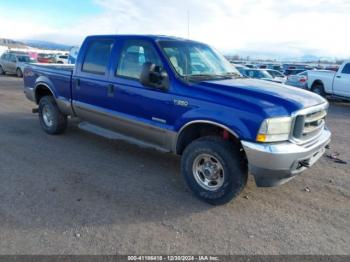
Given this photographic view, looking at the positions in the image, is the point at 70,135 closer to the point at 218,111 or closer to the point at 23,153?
the point at 23,153

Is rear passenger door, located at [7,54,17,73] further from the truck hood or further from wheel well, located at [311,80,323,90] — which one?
the truck hood

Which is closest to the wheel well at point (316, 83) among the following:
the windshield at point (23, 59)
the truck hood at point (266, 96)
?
the truck hood at point (266, 96)

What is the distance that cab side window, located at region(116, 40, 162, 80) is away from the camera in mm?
4506

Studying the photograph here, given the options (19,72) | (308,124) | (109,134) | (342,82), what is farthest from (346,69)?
(19,72)

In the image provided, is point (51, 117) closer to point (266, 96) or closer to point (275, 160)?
point (266, 96)

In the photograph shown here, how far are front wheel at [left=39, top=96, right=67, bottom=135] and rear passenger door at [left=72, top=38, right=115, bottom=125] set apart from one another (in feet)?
2.82

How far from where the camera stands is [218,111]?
3.71m

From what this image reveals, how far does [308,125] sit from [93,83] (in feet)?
11.0

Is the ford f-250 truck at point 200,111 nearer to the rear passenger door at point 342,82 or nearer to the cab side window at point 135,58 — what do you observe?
the cab side window at point 135,58

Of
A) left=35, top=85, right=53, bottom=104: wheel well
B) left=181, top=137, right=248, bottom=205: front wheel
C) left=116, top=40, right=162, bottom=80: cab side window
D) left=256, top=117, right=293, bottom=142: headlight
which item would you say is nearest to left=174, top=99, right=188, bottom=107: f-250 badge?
left=181, top=137, right=248, bottom=205: front wheel

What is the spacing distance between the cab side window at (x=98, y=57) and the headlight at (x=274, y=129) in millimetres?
2802

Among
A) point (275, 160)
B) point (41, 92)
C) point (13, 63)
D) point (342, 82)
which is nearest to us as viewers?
point (275, 160)

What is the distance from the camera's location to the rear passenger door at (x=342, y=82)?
43.3 feet

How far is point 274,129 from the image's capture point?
11.2ft
